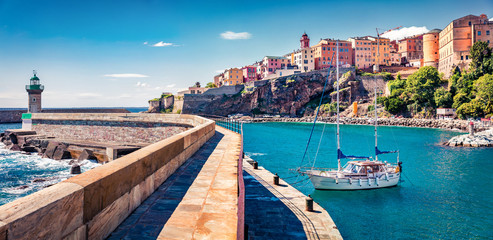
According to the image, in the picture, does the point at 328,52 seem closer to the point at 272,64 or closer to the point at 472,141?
the point at 272,64

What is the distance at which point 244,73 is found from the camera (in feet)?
395

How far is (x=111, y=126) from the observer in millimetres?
31938

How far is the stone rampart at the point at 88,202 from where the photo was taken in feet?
8.53

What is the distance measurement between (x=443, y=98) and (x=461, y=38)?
2125 cm

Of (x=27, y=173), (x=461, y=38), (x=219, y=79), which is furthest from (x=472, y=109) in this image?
(x=219, y=79)

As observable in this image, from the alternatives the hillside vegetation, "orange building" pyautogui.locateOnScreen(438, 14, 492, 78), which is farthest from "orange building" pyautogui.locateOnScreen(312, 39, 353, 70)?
"orange building" pyautogui.locateOnScreen(438, 14, 492, 78)

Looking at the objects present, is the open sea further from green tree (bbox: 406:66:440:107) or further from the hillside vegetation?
green tree (bbox: 406:66:440:107)

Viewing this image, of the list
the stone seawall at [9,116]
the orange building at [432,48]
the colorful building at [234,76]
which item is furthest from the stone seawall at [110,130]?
the orange building at [432,48]

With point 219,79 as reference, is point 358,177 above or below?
below

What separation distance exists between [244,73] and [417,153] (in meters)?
90.2

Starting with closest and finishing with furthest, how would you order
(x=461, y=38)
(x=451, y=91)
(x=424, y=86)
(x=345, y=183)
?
1. (x=345, y=183)
2. (x=451, y=91)
3. (x=424, y=86)
4. (x=461, y=38)

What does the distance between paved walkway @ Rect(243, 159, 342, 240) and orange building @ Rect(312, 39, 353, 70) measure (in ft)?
291

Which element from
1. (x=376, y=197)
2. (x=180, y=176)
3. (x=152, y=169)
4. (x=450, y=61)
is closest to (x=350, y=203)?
(x=376, y=197)

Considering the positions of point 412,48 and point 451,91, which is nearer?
point 451,91
